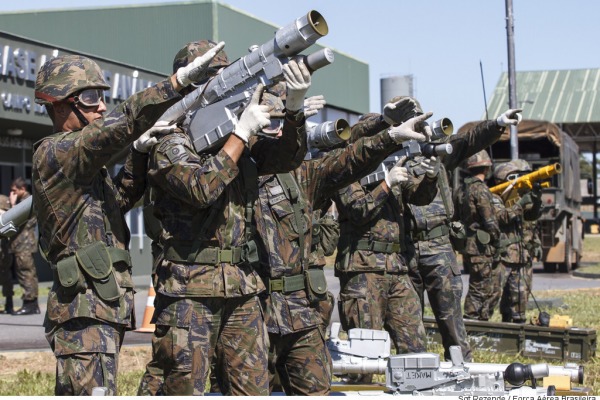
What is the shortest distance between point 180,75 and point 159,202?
897 mm

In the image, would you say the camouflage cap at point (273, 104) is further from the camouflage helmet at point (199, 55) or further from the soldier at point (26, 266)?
the soldier at point (26, 266)

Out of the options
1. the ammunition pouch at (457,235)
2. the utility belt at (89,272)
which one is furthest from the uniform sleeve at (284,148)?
the ammunition pouch at (457,235)

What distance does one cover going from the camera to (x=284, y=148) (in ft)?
19.0

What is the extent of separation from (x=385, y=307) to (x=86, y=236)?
370 centimetres

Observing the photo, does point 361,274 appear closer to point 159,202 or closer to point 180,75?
point 159,202

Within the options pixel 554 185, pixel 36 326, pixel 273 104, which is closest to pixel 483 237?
pixel 36 326

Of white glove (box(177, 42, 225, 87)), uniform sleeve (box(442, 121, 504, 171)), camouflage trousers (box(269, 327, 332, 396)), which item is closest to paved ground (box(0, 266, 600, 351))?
uniform sleeve (box(442, 121, 504, 171))

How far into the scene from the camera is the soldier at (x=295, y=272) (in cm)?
606

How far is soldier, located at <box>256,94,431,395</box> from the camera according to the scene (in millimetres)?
6062

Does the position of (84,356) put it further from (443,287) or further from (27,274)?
(27,274)

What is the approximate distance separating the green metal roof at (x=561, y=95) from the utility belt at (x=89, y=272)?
33989mm

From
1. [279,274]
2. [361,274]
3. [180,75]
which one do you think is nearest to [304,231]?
[279,274]

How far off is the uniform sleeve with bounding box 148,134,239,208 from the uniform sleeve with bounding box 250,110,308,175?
1.23ft

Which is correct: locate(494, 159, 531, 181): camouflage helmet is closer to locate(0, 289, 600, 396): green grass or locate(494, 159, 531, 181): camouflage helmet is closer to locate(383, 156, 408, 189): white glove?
locate(0, 289, 600, 396): green grass
